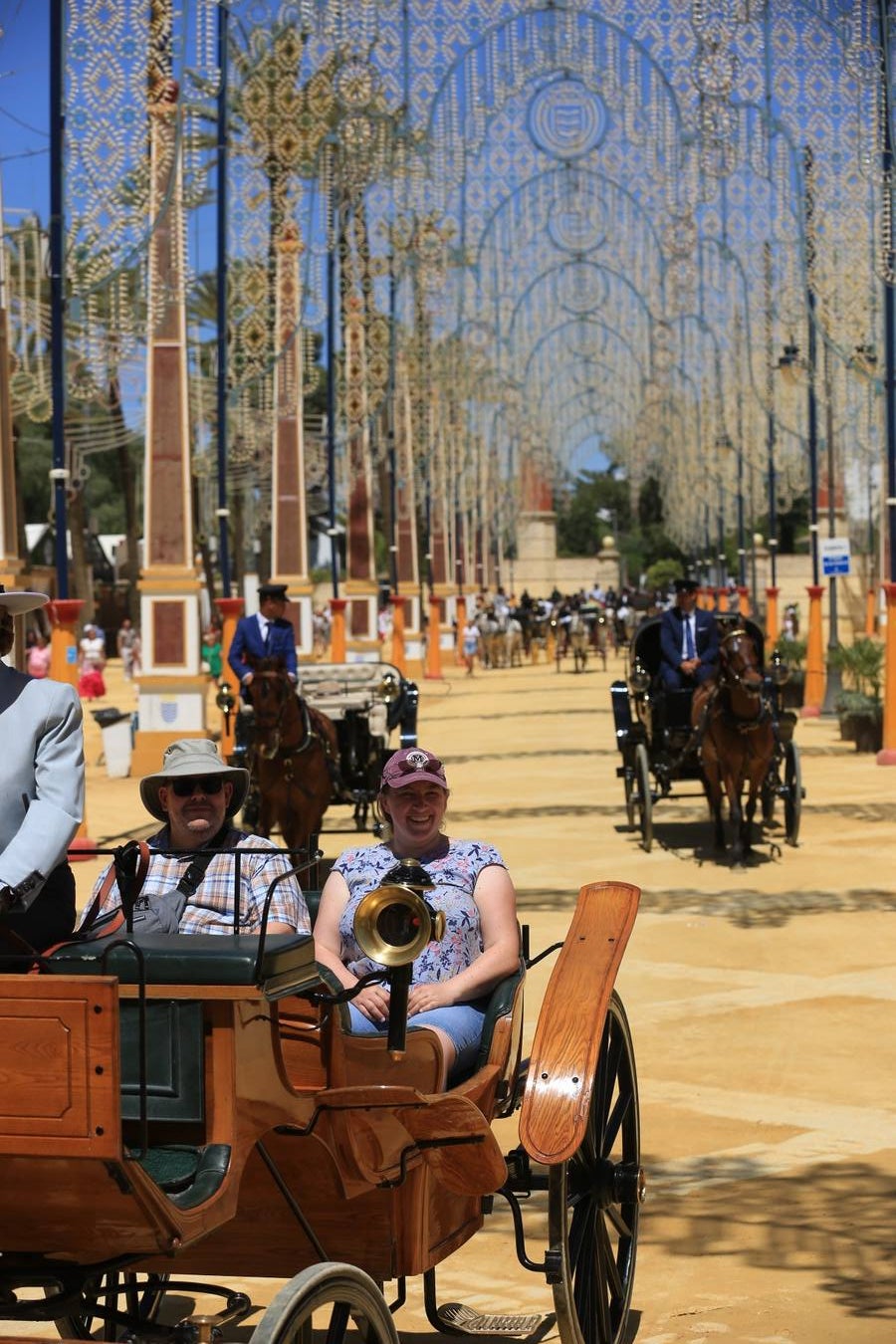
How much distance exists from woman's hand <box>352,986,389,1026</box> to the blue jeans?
0.04 feet

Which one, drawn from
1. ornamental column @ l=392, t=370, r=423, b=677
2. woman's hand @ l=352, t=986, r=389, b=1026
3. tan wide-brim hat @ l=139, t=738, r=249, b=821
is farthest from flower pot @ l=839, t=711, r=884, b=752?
ornamental column @ l=392, t=370, r=423, b=677

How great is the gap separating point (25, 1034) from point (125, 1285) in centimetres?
96

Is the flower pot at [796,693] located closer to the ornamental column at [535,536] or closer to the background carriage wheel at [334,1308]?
the background carriage wheel at [334,1308]

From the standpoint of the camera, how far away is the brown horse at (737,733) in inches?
620

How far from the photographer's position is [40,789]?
4625 millimetres

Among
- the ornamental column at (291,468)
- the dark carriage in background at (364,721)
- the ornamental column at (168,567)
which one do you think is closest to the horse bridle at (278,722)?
the dark carriage in background at (364,721)

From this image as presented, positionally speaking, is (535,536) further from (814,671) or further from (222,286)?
(222,286)

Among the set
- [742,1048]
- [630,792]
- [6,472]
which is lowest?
[742,1048]

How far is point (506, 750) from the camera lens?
27.3 m

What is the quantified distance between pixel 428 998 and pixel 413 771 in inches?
26.3

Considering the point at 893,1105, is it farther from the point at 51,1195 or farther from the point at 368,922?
the point at 51,1195

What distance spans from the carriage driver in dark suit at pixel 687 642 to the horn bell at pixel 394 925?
12.6 m

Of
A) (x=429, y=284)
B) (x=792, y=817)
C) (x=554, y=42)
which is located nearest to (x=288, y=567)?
(x=429, y=284)

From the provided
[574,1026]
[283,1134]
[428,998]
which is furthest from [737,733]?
[283,1134]
